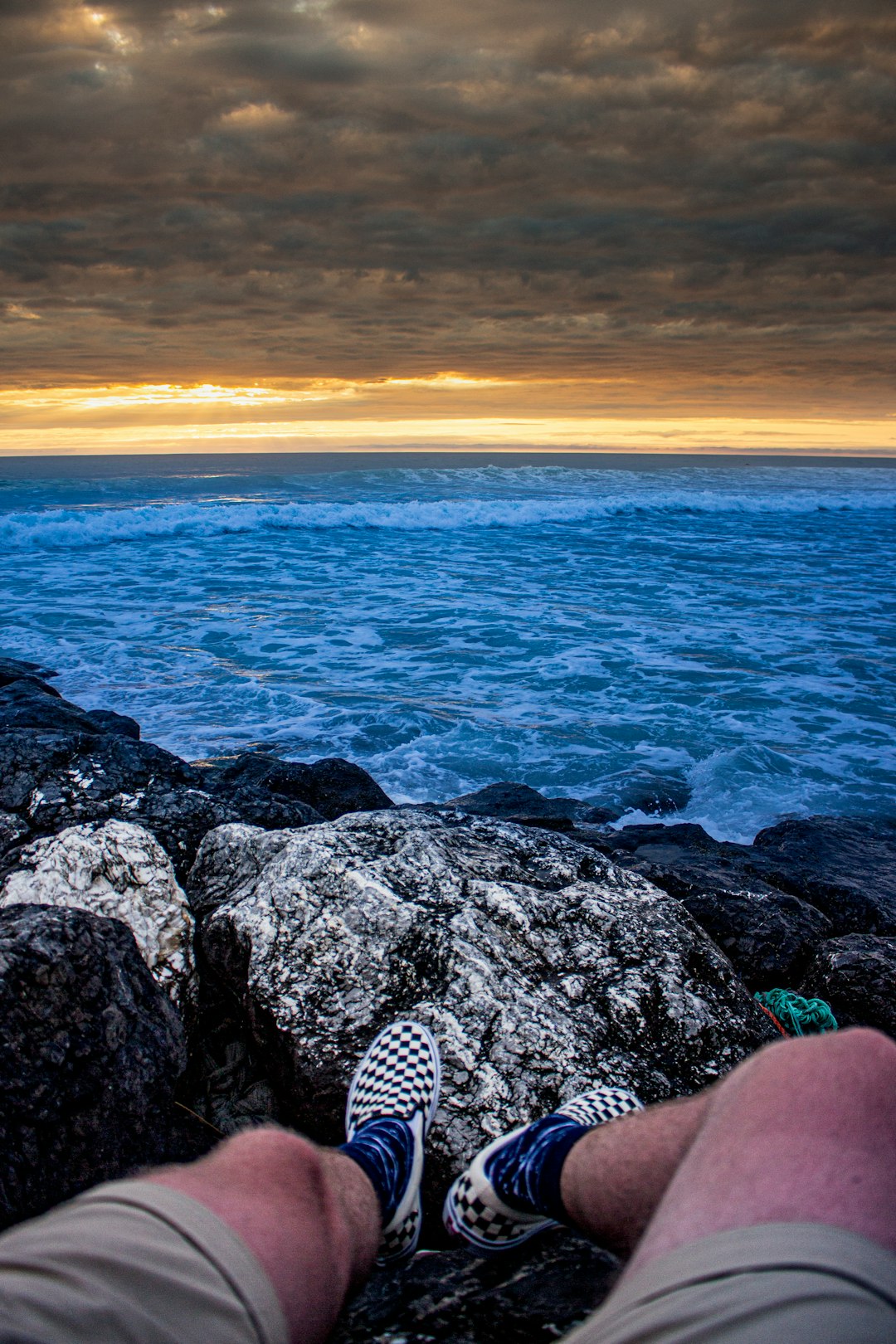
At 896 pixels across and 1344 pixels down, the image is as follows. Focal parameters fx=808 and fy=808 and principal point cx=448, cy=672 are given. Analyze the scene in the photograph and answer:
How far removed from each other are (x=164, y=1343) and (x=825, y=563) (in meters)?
23.7

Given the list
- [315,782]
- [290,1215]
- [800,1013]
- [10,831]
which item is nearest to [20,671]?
[315,782]

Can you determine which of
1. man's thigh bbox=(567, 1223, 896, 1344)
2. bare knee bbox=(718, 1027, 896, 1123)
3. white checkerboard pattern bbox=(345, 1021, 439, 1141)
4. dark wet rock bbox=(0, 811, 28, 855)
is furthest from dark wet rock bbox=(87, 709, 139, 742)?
man's thigh bbox=(567, 1223, 896, 1344)

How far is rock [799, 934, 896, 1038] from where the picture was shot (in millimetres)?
3457

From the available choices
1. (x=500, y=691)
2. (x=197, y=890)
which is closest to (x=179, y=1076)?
(x=197, y=890)

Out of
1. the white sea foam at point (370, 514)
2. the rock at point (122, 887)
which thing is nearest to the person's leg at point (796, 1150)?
the rock at point (122, 887)

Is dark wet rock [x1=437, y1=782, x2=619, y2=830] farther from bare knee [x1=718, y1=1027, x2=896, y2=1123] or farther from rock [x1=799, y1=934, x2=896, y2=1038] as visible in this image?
bare knee [x1=718, y1=1027, x2=896, y2=1123]

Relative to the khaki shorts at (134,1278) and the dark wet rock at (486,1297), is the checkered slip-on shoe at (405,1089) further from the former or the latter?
the khaki shorts at (134,1278)

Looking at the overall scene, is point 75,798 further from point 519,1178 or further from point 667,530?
point 667,530

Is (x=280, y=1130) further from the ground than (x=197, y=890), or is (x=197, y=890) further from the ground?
(x=280, y=1130)

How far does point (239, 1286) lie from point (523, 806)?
5687 mm

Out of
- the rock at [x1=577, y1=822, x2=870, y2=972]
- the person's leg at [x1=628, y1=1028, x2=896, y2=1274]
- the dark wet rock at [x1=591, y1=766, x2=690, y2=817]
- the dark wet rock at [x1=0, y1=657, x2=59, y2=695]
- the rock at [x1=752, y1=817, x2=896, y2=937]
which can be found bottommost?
the dark wet rock at [x1=591, y1=766, x2=690, y2=817]

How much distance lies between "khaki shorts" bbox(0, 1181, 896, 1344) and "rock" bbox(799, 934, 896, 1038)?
2.76 meters

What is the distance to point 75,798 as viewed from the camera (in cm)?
397

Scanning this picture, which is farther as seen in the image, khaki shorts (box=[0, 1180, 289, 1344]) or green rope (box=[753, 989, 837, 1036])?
green rope (box=[753, 989, 837, 1036])
